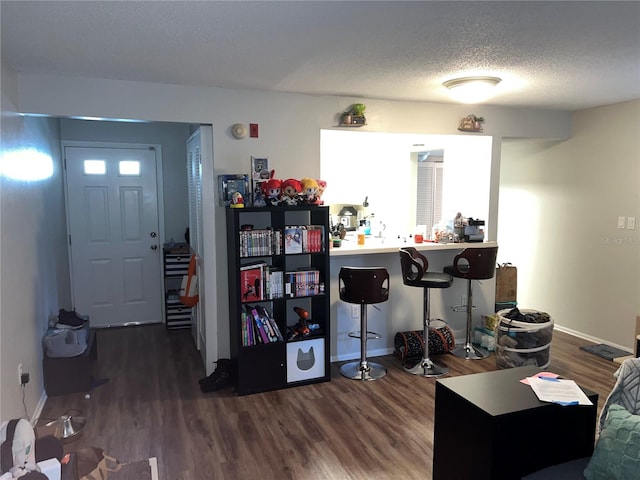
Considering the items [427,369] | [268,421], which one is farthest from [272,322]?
[427,369]

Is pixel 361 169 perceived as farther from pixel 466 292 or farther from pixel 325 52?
pixel 325 52

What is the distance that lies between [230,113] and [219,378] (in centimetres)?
209

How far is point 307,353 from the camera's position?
12.4 ft

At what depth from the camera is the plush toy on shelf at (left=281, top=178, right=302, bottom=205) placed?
3.60m

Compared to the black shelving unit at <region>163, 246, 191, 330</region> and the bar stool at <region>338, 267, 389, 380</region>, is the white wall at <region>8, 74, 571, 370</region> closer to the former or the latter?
the bar stool at <region>338, 267, 389, 380</region>

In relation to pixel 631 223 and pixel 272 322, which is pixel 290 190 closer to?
pixel 272 322

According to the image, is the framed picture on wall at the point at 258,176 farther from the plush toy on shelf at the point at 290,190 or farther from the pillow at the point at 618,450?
the pillow at the point at 618,450

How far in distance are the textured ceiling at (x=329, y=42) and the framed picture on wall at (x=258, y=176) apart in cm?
57

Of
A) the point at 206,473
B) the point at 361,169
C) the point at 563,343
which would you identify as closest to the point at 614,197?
the point at 563,343

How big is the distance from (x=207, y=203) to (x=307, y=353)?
146cm

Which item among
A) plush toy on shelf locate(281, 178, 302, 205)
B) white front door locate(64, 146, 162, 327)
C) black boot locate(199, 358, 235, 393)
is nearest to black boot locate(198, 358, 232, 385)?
black boot locate(199, 358, 235, 393)

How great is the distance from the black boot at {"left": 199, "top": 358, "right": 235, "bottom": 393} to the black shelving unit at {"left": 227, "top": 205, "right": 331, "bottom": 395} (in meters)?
0.11

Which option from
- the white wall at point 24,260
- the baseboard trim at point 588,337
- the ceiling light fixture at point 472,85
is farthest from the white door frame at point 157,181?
the baseboard trim at point 588,337

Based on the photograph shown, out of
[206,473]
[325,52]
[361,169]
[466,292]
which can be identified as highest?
[325,52]
